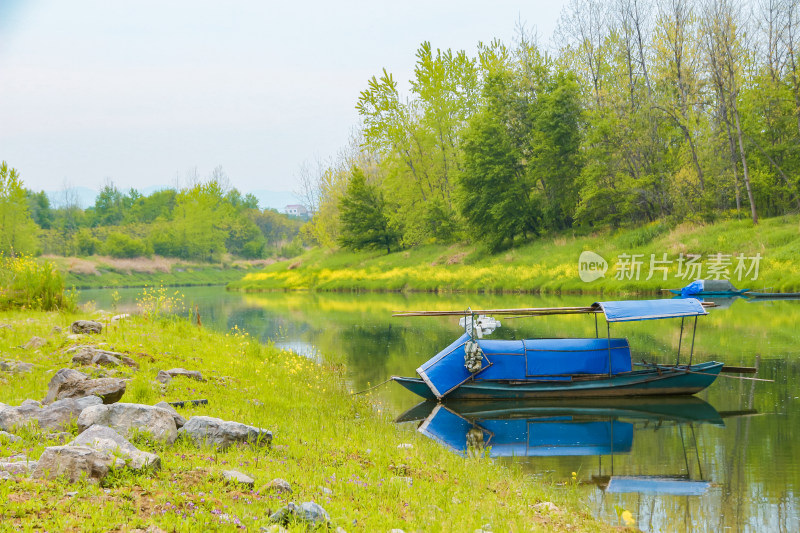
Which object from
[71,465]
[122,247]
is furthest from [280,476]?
[122,247]

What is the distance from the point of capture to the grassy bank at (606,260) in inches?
1265

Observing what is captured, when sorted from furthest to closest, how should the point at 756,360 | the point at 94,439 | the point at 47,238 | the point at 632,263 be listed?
the point at 47,238 < the point at 632,263 < the point at 756,360 < the point at 94,439

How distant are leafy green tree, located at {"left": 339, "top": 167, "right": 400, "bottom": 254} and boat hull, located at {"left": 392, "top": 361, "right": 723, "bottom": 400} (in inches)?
1983

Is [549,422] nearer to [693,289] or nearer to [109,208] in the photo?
[693,289]

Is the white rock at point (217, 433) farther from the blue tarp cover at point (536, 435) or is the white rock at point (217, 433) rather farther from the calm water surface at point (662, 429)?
the calm water surface at point (662, 429)

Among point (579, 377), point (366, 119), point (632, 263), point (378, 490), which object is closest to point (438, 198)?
point (366, 119)

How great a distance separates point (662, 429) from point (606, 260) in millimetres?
27805

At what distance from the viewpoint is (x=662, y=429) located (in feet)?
39.9

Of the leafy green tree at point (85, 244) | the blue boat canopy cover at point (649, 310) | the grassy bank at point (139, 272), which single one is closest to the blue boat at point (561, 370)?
the blue boat canopy cover at point (649, 310)

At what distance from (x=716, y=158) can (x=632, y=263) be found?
997cm

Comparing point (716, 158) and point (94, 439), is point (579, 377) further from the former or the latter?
point (716, 158)

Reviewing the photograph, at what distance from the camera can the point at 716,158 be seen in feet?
131

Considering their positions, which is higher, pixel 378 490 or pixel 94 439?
pixel 94 439

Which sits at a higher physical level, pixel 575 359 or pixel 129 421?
pixel 129 421
